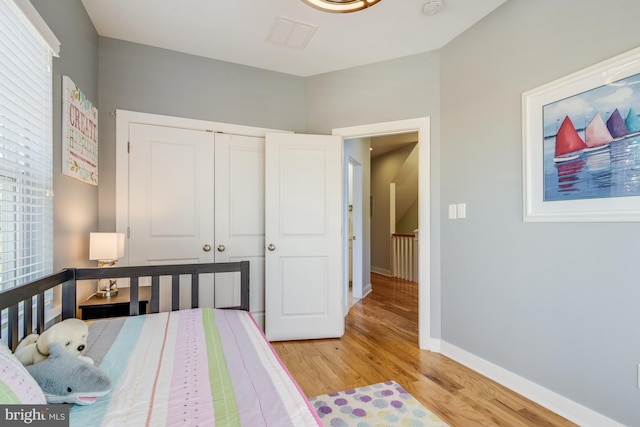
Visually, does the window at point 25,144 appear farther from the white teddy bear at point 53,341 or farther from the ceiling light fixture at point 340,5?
the ceiling light fixture at point 340,5

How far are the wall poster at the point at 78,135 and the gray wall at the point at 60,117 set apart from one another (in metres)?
0.04

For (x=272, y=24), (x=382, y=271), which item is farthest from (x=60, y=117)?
(x=382, y=271)

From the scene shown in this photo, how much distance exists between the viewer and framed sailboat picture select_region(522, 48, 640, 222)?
1.48m

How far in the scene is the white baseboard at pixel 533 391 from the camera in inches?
64.2

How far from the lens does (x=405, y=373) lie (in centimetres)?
224

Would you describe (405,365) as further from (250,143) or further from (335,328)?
(250,143)

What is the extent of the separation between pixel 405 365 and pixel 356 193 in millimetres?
2619

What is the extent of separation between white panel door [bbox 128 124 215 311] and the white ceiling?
2.45ft

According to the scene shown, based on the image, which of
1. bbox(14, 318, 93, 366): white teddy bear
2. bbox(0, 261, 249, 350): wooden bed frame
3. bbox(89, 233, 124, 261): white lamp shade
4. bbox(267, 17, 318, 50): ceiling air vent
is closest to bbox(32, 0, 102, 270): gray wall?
bbox(89, 233, 124, 261): white lamp shade

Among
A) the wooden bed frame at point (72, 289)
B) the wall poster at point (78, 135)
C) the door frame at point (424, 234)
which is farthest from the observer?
the door frame at point (424, 234)

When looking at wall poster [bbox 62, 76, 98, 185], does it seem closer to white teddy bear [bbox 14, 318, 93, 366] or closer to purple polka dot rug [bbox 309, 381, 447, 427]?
white teddy bear [bbox 14, 318, 93, 366]

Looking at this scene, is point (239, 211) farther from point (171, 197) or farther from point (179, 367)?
point (179, 367)

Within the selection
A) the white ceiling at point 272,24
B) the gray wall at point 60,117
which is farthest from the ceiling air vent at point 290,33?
the gray wall at point 60,117

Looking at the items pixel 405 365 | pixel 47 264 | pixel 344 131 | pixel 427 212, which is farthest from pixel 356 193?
pixel 47 264
